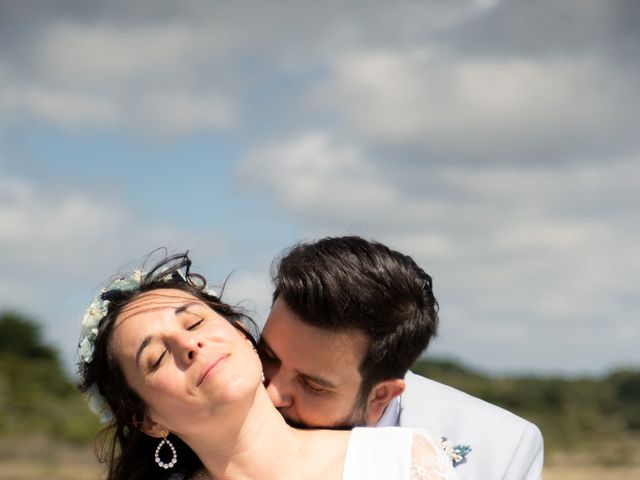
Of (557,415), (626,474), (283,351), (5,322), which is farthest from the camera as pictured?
(5,322)

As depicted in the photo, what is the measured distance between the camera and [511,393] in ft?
104

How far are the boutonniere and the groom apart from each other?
2cm

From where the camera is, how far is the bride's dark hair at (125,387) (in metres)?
4.91

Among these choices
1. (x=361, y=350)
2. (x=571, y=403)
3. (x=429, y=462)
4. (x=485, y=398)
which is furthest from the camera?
(x=571, y=403)

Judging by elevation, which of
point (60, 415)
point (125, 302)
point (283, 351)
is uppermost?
point (60, 415)

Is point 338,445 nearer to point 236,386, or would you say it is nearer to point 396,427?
point 396,427

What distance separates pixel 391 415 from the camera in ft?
16.6

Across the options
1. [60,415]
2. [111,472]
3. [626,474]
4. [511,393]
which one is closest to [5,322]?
[60,415]

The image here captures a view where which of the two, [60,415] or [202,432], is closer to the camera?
[202,432]

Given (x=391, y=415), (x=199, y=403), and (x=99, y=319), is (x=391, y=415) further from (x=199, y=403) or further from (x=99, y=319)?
(x=99, y=319)

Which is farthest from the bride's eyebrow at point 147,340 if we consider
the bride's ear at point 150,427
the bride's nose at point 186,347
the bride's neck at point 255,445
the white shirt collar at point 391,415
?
the white shirt collar at point 391,415

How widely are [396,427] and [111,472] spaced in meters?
1.43

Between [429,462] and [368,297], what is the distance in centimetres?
77

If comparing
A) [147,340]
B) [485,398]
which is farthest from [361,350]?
[485,398]
